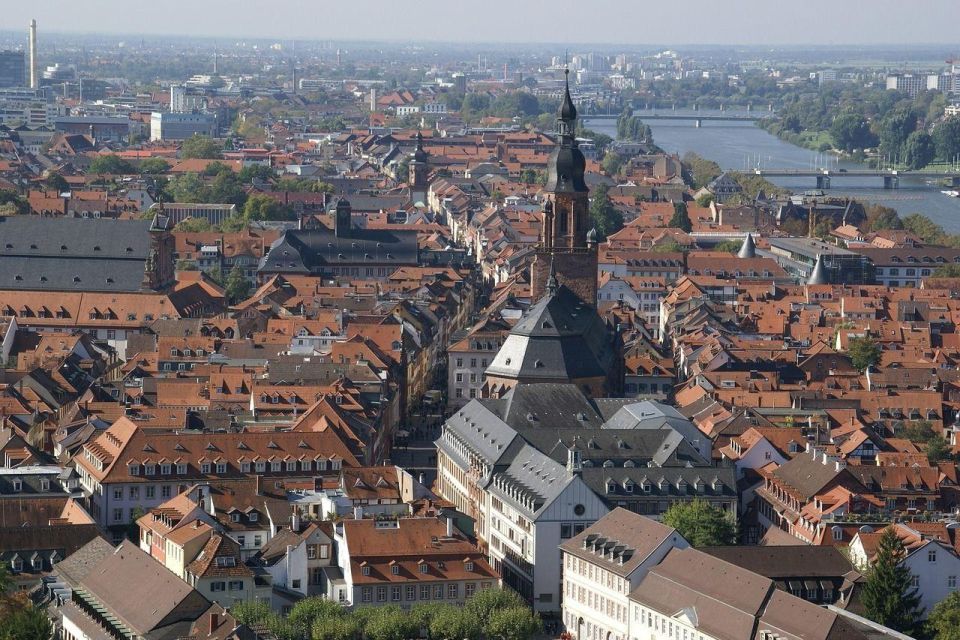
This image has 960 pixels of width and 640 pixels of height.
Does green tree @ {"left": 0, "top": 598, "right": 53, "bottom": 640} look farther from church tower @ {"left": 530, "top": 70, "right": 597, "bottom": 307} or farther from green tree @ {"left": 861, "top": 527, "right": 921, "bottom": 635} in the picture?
church tower @ {"left": 530, "top": 70, "right": 597, "bottom": 307}

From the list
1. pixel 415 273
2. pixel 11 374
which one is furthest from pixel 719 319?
pixel 11 374

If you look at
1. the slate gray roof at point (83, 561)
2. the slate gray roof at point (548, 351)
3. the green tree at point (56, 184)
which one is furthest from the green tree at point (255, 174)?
the slate gray roof at point (83, 561)

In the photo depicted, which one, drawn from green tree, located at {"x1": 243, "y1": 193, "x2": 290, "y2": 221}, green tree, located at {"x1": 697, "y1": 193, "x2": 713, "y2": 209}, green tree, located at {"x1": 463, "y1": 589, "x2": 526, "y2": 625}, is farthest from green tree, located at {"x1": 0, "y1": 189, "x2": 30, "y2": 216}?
green tree, located at {"x1": 463, "y1": 589, "x2": 526, "y2": 625}

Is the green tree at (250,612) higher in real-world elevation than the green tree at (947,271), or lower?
higher

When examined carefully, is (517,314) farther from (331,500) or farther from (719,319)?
(331,500)

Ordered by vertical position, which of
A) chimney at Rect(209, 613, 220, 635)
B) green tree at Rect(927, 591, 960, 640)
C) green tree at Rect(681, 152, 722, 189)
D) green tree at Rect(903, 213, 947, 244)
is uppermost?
chimney at Rect(209, 613, 220, 635)

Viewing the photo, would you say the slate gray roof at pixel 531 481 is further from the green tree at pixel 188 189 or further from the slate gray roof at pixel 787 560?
the green tree at pixel 188 189

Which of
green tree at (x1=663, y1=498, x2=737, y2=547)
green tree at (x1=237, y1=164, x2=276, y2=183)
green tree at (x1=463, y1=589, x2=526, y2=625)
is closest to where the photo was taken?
green tree at (x1=463, y1=589, x2=526, y2=625)

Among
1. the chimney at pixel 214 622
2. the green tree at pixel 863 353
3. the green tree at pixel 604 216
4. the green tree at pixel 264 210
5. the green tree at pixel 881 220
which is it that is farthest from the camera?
the green tree at pixel 881 220
